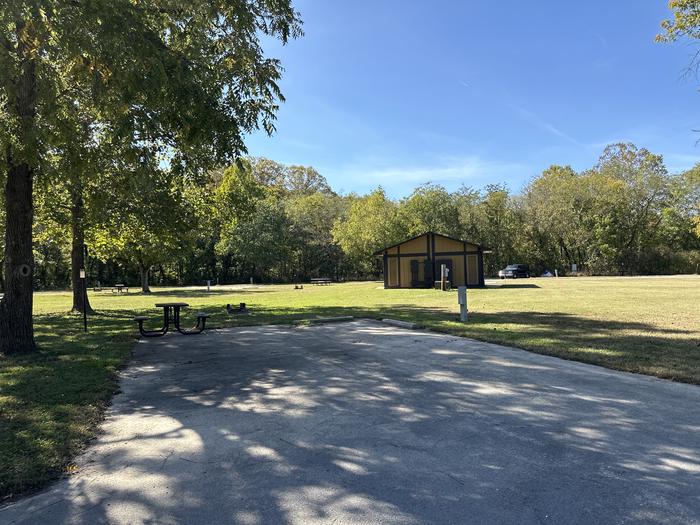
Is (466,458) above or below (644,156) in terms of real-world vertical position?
below

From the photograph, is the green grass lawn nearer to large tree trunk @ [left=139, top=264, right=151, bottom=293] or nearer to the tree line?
large tree trunk @ [left=139, top=264, right=151, bottom=293]

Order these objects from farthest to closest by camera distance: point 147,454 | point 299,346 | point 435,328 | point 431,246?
point 431,246, point 435,328, point 299,346, point 147,454

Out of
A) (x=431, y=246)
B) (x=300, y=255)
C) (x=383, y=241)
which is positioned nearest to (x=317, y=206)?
(x=300, y=255)

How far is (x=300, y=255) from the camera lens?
59.9 m

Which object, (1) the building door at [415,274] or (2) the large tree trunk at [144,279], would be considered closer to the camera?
(1) the building door at [415,274]

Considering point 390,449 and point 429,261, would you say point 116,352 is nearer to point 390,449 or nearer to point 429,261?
point 390,449

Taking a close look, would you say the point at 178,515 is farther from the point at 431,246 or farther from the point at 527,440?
the point at 431,246

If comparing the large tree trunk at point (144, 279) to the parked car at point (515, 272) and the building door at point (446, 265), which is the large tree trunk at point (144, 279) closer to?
the building door at point (446, 265)

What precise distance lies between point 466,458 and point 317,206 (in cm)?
6076

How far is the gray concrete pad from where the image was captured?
9.80ft

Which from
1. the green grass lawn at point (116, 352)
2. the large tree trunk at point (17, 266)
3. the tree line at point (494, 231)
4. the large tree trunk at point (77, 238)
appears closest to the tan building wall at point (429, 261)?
the green grass lawn at point (116, 352)

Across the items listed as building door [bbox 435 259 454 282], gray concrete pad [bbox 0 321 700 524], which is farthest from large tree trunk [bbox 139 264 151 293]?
gray concrete pad [bbox 0 321 700 524]

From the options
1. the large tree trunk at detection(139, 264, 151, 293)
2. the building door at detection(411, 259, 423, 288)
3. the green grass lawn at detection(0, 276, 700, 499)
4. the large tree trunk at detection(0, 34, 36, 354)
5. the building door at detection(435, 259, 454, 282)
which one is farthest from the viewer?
the large tree trunk at detection(139, 264, 151, 293)

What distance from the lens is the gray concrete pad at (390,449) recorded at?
299 centimetres
